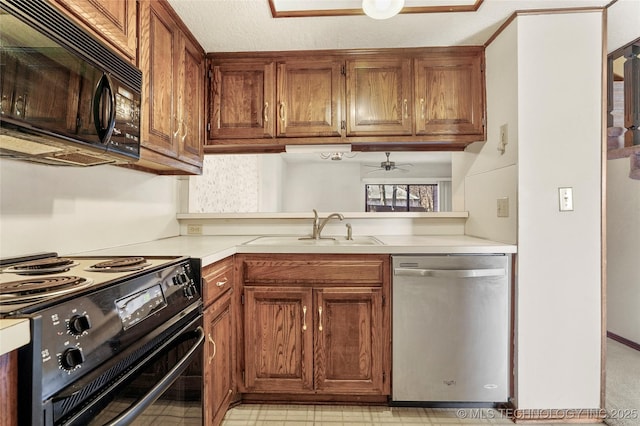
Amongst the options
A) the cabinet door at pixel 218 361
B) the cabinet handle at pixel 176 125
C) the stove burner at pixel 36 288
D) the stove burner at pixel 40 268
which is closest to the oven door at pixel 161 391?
the cabinet door at pixel 218 361

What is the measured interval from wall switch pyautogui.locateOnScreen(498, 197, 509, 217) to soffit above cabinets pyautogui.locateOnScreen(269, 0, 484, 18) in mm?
1000

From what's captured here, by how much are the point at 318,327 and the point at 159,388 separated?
91 cm

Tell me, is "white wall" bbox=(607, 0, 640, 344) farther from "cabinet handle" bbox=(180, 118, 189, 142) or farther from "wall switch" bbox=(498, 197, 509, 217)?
"cabinet handle" bbox=(180, 118, 189, 142)

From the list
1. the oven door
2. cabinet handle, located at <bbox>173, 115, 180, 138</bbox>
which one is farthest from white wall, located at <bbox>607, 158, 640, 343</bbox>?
cabinet handle, located at <bbox>173, 115, 180, 138</bbox>

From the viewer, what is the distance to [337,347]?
171cm

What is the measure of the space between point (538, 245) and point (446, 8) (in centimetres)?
130

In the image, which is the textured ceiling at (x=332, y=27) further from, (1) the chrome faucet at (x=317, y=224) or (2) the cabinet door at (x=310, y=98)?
(1) the chrome faucet at (x=317, y=224)

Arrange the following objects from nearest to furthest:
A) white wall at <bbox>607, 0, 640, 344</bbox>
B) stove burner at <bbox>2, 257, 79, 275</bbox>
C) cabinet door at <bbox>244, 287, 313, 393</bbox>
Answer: stove burner at <bbox>2, 257, 79, 275</bbox> → cabinet door at <bbox>244, 287, 313, 393</bbox> → white wall at <bbox>607, 0, 640, 344</bbox>

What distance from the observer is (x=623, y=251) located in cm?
253

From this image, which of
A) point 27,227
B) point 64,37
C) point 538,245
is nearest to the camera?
point 64,37

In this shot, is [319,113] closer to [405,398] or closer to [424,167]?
[405,398]

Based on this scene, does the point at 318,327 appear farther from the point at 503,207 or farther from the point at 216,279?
the point at 503,207

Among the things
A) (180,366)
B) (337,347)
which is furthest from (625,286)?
(180,366)

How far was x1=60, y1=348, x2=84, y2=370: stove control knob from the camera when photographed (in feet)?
2.11
